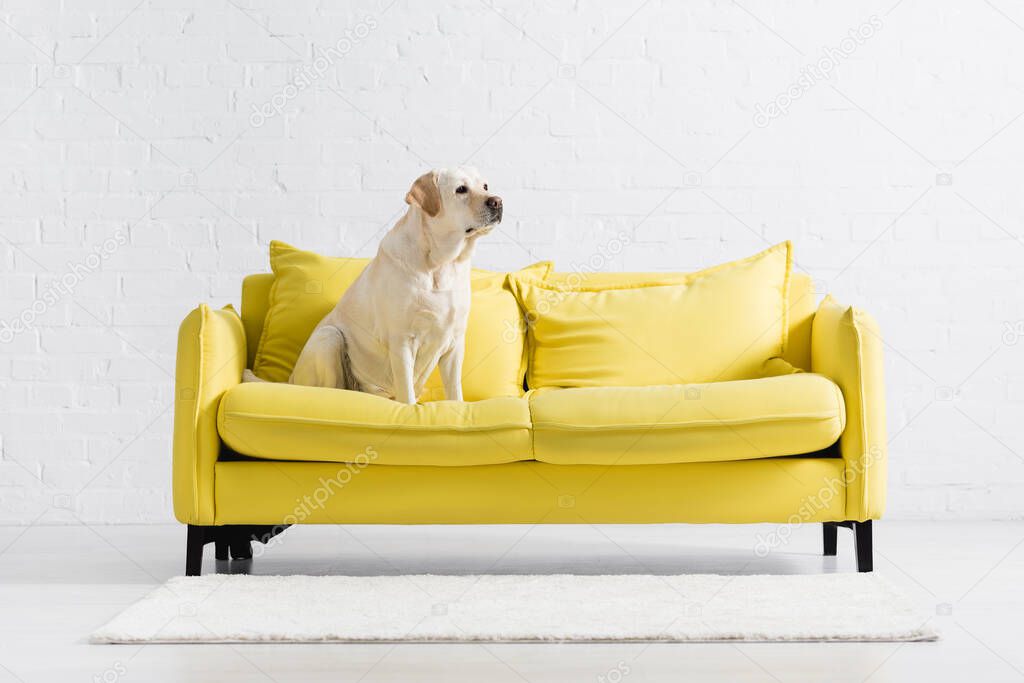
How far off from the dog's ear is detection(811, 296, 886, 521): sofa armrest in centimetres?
110

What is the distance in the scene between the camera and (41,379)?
3.74m

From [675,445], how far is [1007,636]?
2.64 feet

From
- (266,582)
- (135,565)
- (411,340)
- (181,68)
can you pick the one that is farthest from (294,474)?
(181,68)

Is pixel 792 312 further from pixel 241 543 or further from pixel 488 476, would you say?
pixel 241 543

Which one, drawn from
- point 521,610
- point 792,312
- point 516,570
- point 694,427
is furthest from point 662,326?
point 521,610

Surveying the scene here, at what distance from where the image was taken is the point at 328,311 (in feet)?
10.2

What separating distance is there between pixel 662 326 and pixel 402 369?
2.56 ft

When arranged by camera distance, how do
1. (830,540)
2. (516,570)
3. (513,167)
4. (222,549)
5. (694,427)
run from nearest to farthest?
1. (694,427)
2. (516,570)
3. (222,549)
4. (830,540)
5. (513,167)

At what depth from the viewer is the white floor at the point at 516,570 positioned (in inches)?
72.5

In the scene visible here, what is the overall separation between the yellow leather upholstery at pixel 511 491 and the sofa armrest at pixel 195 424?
4 cm

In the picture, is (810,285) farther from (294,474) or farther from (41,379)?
(41,379)

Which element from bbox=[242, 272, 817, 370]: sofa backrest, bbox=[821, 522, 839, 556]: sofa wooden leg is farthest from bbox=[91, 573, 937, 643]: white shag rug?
bbox=[242, 272, 817, 370]: sofa backrest

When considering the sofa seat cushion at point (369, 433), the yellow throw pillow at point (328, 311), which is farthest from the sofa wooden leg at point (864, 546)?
the yellow throw pillow at point (328, 311)

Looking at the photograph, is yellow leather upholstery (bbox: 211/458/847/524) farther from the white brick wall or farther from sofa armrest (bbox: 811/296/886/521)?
the white brick wall
